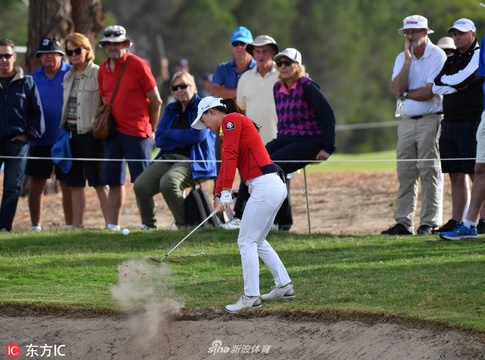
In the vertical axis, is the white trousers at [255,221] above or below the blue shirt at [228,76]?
below

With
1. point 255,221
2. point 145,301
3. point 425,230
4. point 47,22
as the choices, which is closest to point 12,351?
point 145,301

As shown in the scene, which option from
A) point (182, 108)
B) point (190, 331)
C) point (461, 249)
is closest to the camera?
point (190, 331)

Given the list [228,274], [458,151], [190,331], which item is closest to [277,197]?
[190,331]

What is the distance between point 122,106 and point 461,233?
15.2ft

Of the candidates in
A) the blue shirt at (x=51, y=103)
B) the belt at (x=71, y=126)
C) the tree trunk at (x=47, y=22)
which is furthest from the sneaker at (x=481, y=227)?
the tree trunk at (x=47, y=22)

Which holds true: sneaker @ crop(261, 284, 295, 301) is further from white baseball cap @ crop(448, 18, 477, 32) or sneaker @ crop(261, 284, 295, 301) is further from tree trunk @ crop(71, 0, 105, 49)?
tree trunk @ crop(71, 0, 105, 49)

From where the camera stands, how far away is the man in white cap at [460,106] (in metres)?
13.0

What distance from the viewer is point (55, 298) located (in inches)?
410

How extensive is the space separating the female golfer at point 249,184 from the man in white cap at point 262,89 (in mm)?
4613

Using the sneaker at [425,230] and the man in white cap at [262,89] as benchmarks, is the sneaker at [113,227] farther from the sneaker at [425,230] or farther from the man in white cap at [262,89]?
the sneaker at [425,230]

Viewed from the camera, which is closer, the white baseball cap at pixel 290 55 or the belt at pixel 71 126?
the white baseball cap at pixel 290 55

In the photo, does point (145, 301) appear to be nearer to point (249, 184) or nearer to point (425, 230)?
point (249, 184)

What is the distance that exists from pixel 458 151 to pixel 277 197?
4363 millimetres

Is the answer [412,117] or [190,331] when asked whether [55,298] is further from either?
[412,117]
